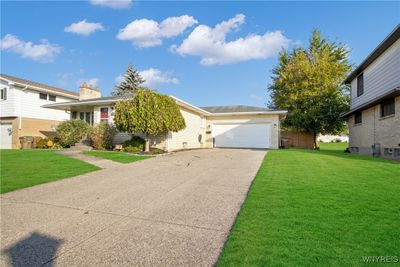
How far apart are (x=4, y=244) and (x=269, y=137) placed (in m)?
18.0

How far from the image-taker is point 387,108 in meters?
11.9

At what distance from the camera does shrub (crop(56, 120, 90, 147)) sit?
15469 millimetres

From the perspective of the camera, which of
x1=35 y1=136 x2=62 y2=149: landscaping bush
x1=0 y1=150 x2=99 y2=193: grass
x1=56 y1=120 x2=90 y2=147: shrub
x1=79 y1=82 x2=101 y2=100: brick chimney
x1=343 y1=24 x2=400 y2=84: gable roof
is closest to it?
x1=0 y1=150 x2=99 y2=193: grass

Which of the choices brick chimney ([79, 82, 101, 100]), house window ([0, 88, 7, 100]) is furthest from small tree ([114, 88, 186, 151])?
house window ([0, 88, 7, 100])

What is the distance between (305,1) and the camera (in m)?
12.2

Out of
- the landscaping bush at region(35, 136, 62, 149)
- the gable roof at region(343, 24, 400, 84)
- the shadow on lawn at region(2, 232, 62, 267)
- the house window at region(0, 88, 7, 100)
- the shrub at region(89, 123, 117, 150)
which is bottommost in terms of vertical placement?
the shadow on lawn at region(2, 232, 62, 267)

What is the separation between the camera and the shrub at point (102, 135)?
14594mm

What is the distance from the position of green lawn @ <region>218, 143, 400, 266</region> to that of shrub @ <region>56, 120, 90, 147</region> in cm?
1373

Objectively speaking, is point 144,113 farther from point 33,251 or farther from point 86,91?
point 86,91

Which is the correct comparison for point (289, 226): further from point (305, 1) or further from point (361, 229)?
point (305, 1)

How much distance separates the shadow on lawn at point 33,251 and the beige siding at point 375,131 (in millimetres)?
13258

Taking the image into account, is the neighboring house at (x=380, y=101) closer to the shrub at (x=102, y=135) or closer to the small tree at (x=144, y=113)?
the small tree at (x=144, y=113)

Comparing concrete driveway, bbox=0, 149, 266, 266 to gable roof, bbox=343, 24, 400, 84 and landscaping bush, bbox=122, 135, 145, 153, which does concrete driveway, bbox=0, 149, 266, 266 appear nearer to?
landscaping bush, bbox=122, 135, 145, 153

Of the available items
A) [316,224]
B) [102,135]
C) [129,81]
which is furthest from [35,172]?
[129,81]
